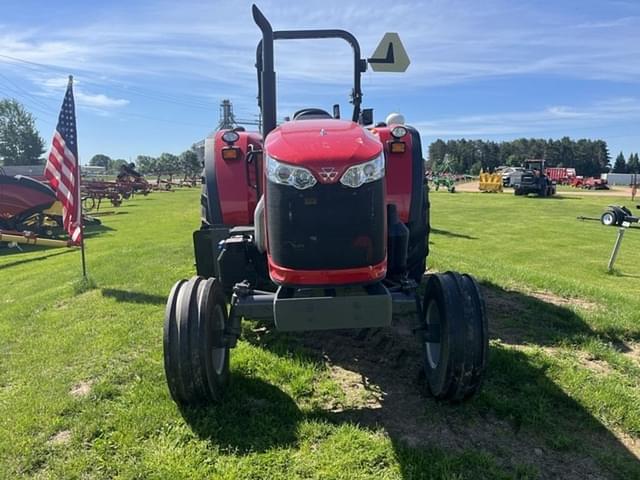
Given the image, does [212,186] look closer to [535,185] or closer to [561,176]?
[535,185]

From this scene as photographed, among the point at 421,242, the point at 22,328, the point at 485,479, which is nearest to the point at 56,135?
the point at 22,328

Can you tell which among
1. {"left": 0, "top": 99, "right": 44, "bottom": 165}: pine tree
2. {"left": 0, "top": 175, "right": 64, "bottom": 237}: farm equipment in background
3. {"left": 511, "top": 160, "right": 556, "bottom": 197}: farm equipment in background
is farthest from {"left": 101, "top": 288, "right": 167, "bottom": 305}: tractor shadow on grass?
{"left": 0, "top": 99, "right": 44, "bottom": 165}: pine tree

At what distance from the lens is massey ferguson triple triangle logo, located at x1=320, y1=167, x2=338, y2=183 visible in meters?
2.74

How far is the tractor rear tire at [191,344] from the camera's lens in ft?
9.55

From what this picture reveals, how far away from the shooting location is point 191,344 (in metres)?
2.91

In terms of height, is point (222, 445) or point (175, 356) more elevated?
point (175, 356)

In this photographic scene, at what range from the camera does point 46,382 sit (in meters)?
3.67

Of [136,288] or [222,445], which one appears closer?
[222,445]

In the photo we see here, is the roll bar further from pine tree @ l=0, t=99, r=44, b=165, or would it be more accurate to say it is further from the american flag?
pine tree @ l=0, t=99, r=44, b=165

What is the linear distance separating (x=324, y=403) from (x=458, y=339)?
3.17 feet

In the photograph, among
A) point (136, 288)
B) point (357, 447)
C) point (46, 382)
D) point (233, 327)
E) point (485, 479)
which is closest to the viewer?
point (485, 479)

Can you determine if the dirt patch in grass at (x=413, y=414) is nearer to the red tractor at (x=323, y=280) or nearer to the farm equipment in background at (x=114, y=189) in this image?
the red tractor at (x=323, y=280)

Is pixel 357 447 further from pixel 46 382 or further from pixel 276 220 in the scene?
pixel 46 382

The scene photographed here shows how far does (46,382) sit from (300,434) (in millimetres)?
2036
